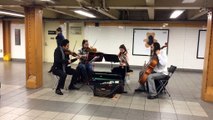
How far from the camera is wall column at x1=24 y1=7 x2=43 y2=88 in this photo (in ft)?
17.5

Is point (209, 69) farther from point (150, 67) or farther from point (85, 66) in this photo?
point (85, 66)

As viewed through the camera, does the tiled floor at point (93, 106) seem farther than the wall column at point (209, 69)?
No

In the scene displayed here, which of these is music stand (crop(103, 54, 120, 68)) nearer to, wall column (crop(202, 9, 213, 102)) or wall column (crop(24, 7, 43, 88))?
wall column (crop(24, 7, 43, 88))

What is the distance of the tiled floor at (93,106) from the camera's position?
12.1 ft

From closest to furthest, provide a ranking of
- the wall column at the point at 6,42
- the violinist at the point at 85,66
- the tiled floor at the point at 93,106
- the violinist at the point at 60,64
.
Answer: the tiled floor at the point at 93,106 → the violinist at the point at 60,64 → the violinist at the point at 85,66 → the wall column at the point at 6,42

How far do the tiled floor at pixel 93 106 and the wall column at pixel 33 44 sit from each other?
0.99 ft

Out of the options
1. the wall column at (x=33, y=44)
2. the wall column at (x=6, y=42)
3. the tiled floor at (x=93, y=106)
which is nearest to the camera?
the tiled floor at (x=93, y=106)

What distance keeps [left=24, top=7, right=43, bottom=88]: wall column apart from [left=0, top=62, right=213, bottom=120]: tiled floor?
30 cm

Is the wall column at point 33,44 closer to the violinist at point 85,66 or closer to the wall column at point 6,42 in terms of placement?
the violinist at point 85,66

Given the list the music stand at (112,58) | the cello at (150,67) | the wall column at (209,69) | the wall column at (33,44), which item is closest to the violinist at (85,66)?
the music stand at (112,58)

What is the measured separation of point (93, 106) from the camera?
4207 mm

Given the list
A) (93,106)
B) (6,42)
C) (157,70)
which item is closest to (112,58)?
(157,70)

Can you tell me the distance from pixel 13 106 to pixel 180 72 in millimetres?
6835

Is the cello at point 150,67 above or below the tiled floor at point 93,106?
above
